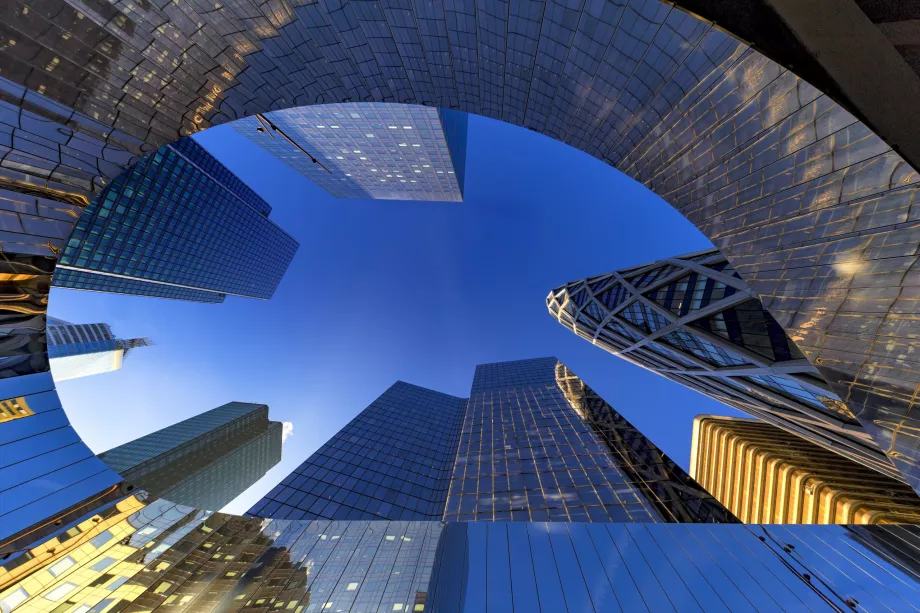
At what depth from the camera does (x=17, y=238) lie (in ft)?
37.7

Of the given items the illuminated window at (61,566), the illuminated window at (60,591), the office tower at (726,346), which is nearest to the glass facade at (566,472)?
the office tower at (726,346)

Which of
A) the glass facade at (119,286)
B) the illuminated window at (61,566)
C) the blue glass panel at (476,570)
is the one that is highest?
the glass facade at (119,286)

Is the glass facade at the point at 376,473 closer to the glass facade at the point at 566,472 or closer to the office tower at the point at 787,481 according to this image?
the glass facade at the point at 566,472

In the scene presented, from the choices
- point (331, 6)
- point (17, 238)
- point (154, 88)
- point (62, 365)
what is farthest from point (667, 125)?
point (62, 365)

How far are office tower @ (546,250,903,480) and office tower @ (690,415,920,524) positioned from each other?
1274cm

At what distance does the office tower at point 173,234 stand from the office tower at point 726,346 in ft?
243

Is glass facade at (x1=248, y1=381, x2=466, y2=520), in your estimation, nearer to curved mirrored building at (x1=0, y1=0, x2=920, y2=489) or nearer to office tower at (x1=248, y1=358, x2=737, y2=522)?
office tower at (x1=248, y1=358, x2=737, y2=522)

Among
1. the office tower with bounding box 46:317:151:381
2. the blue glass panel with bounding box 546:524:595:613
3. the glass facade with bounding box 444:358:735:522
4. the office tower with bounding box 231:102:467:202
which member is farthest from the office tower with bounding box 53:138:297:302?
the blue glass panel with bounding box 546:524:595:613

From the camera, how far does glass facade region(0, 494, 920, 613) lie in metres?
12.1

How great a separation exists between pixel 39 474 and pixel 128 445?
5013 inches

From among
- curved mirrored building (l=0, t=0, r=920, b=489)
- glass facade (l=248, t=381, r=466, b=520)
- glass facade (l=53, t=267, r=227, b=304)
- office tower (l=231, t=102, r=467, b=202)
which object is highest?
office tower (l=231, t=102, r=467, b=202)

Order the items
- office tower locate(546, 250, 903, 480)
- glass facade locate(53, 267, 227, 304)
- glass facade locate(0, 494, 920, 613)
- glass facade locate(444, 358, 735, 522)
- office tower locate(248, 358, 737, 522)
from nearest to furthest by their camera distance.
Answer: glass facade locate(0, 494, 920, 613) → office tower locate(546, 250, 903, 480) → glass facade locate(444, 358, 735, 522) → office tower locate(248, 358, 737, 522) → glass facade locate(53, 267, 227, 304)

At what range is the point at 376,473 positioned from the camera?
4956cm

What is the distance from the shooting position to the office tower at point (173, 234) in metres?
67.5
